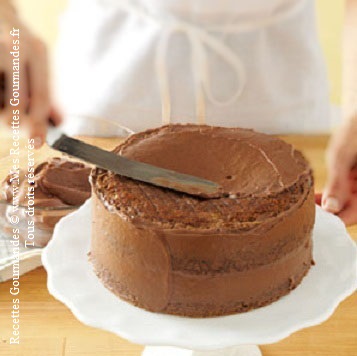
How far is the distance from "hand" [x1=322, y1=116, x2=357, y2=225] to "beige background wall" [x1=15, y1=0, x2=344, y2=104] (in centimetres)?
124

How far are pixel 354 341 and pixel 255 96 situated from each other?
71 cm

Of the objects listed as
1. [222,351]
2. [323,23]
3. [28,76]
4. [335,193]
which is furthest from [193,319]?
[323,23]

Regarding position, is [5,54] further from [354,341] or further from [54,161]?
[354,341]

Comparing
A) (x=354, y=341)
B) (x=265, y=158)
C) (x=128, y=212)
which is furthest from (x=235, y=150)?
(x=354, y=341)

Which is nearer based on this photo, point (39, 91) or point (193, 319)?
point (193, 319)

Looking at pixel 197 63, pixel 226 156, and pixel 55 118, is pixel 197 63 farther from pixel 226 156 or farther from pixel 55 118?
pixel 226 156

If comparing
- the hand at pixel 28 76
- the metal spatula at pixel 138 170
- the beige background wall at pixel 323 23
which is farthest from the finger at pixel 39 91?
the beige background wall at pixel 323 23

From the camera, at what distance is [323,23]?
8.74 ft

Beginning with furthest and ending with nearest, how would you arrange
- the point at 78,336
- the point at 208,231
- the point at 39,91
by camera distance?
the point at 39,91
the point at 78,336
the point at 208,231

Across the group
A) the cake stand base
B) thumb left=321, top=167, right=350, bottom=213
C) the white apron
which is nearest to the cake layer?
the cake stand base

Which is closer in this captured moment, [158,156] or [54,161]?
[158,156]

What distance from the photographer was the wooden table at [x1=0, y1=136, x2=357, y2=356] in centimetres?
120

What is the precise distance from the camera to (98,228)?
3.49 ft

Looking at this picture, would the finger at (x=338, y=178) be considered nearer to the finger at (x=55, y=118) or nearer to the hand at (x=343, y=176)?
the hand at (x=343, y=176)
